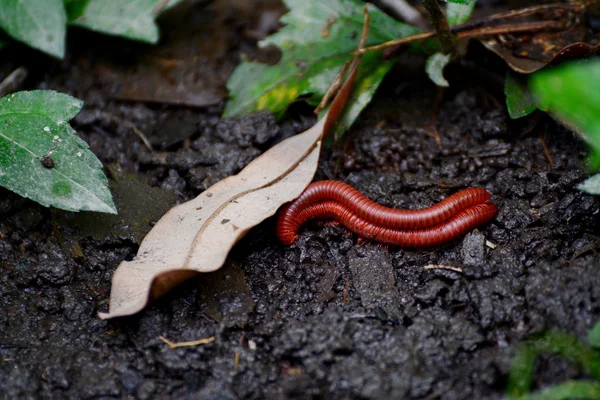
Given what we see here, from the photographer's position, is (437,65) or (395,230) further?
(437,65)

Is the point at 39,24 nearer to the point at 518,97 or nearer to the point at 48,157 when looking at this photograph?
the point at 48,157

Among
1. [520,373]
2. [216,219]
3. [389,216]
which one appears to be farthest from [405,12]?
[520,373]

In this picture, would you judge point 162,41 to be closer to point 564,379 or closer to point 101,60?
point 101,60

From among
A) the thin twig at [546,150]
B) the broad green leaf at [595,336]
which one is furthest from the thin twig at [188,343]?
the thin twig at [546,150]

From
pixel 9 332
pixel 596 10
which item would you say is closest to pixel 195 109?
pixel 9 332

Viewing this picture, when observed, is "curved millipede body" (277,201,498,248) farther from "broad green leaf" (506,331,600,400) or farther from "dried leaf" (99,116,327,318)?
"broad green leaf" (506,331,600,400)

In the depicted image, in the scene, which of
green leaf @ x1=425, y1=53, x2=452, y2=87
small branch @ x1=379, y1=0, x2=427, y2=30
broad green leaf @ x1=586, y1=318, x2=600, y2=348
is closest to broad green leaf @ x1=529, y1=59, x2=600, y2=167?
broad green leaf @ x1=586, y1=318, x2=600, y2=348
